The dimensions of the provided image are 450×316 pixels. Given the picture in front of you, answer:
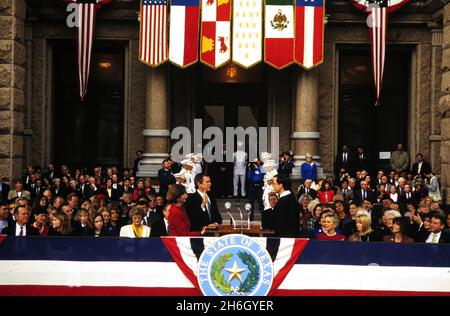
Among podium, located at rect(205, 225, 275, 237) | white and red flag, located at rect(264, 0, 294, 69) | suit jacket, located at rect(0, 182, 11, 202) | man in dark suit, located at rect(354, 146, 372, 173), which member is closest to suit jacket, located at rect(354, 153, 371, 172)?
man in dark suit, located at rect(354, 146, 372, 173)

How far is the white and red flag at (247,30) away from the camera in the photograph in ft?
62.2

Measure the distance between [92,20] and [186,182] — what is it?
6498mm

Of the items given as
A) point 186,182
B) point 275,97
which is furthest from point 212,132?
point 186,182

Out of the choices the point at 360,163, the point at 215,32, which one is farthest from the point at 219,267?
the point at 360,163

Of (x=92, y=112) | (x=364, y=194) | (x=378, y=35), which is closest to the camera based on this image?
(x=364, y=194)

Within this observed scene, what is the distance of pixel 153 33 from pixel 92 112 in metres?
3.86

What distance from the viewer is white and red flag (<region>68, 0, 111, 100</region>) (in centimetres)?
1988

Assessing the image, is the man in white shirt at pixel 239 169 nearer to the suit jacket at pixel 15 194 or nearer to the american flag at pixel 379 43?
the american flag at pixel 379 43

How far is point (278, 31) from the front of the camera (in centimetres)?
1906

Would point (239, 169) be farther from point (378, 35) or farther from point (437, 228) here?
point (437, 228)

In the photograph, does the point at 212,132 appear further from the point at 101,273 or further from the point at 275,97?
the point at 101,273

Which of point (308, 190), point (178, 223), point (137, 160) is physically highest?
point (137, 160)

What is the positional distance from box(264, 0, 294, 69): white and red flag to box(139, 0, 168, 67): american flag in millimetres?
2695

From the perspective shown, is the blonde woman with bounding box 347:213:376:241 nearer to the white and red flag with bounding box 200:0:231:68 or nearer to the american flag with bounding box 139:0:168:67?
the white and red flag with bounding box 200:0:231:68
